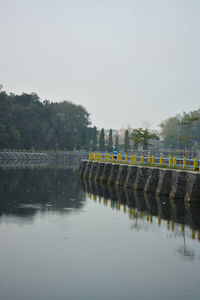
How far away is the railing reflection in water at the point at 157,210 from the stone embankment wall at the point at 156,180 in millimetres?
697

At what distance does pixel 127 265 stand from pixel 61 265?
1876mm

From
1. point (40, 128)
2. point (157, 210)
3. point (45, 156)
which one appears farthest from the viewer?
point (40, 128)

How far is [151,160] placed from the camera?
3519 cm

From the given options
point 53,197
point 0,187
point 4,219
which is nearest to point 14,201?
point 53,197

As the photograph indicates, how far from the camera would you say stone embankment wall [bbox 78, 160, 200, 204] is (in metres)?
24.9

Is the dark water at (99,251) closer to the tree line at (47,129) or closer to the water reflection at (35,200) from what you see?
the water reflection at (35,200)

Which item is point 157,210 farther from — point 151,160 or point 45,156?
point 45,156

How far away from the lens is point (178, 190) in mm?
26562

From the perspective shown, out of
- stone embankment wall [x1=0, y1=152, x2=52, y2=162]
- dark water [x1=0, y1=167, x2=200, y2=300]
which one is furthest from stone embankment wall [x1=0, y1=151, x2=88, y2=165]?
Result: dark water [x1=0, y1=167, x2=200, y2=300]

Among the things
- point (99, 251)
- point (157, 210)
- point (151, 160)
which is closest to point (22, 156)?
point (151, 160)

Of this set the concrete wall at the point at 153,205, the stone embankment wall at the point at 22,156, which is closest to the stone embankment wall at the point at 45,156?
the stone embankment wall at the point at 22,156

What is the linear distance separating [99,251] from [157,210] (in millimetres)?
8637

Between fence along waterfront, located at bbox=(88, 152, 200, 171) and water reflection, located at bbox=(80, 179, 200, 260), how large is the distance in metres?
2.60

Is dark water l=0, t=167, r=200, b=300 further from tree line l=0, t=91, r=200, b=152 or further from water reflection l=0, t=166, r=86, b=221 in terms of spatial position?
tree line l=0, t=91, r=200, b=152
